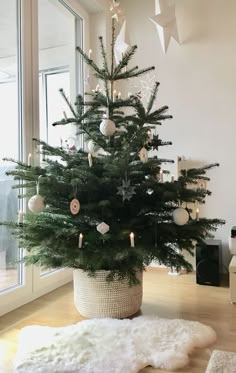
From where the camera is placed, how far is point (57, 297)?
3029mm

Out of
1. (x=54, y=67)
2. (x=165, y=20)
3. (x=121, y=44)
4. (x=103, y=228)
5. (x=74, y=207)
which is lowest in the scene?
(x=103, y=228)

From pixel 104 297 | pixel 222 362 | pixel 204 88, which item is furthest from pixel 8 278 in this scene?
pixel 204 88

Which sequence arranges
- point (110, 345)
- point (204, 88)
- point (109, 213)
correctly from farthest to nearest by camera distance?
point (204, 88) → point (109, 213) → point (110, 345)

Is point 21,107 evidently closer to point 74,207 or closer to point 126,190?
point 74,207

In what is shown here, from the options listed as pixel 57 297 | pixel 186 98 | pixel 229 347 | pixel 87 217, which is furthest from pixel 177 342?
pixel 186 98

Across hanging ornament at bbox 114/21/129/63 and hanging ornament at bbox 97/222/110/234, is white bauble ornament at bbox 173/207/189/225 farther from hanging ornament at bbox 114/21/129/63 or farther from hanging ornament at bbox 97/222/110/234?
hanging ornament at bbox 114/21/129/63

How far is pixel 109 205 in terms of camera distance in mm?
2438

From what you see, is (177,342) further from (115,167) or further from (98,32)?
(98,32)

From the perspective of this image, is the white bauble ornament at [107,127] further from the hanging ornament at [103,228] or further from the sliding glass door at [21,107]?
the hanging ornament at [103,228]

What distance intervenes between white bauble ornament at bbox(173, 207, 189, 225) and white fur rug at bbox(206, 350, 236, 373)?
785mm

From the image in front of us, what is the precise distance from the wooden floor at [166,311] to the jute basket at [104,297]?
13cm

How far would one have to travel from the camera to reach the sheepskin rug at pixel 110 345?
1.85m

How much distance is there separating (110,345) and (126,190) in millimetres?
906

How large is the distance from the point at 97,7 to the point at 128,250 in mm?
2764
